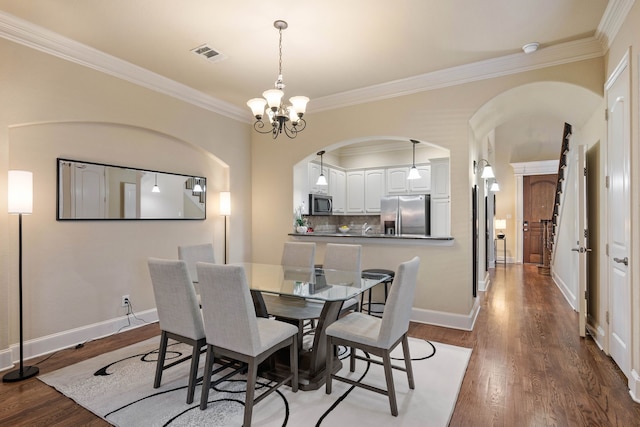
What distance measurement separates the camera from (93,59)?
3291 millimetres

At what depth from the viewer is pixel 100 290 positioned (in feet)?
11.4

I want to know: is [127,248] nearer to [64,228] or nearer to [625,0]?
[64,228]

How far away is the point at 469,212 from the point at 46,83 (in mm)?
4341

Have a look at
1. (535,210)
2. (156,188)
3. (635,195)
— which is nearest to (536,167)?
(535,210)

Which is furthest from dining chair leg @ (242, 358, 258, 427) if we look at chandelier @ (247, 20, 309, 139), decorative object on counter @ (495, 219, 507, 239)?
Answer: decorative object on counter @ (495, 219, 507, 239)

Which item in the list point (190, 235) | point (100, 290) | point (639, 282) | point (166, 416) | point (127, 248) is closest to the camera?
point (166, 416)

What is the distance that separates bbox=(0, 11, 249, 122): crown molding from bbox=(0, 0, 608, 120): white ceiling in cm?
5

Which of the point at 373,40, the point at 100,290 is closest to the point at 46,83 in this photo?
the point at 100,290

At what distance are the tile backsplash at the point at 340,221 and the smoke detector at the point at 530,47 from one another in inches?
176

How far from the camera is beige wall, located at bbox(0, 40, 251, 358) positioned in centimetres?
288

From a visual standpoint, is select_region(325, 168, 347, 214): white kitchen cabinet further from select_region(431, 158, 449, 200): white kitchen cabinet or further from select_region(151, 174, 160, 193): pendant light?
select_region(151, 174, 160, 193): pendant light

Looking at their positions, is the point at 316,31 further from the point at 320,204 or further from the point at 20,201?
the point at 320,204

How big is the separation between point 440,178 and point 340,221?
2545 mm

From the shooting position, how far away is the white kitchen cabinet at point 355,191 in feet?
24.2
